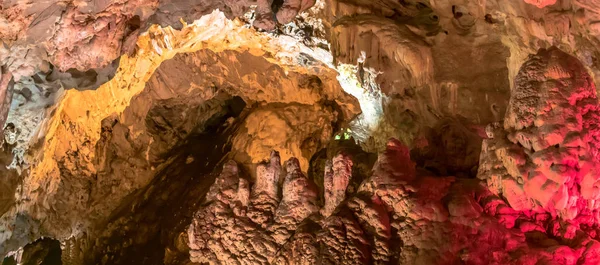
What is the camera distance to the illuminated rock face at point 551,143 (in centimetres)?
321

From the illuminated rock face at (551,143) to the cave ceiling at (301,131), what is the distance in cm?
1

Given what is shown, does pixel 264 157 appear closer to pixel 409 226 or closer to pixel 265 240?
pixel 265 240

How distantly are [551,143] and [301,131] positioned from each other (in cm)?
435

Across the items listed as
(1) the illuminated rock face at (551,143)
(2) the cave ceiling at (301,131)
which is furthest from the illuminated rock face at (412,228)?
(1) the illuminated rock face at (551,143)

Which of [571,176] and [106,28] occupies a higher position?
[571,176]

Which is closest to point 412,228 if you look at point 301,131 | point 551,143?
point 551,143

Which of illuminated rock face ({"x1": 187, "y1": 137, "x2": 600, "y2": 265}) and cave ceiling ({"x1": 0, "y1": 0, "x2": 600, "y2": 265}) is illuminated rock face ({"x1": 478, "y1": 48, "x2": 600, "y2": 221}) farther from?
illuminated rock face ({"x1": 187, "y1": 137, "x2": 600, "y2": 265})

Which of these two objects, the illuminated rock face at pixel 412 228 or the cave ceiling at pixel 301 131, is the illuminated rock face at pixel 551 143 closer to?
the cave ceiling at pixel 301 131

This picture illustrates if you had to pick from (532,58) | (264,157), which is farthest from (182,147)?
(532,58)

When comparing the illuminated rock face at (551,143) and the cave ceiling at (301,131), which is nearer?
the illuminated rock face at (551,143)

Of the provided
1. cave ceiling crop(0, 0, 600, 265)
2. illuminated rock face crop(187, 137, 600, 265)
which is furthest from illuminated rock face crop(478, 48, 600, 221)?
illuminated rock face crop(187, 137, 600, 265)

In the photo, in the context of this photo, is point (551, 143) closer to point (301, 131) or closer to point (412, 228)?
point (412, 228)

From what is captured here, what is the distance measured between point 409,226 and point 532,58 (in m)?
1.37

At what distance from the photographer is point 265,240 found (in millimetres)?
4668
